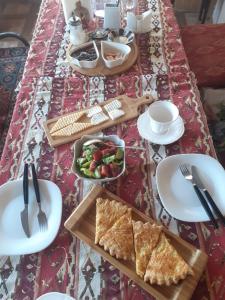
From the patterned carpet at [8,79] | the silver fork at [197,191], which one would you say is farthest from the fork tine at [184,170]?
the patterned carpet at [8,79]

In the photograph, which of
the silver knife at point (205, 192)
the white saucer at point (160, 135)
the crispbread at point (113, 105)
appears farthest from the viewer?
the crispbread at point (113, 105)

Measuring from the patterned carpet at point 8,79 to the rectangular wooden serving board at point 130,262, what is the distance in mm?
858

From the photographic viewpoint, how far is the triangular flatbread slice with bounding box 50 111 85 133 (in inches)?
37.2

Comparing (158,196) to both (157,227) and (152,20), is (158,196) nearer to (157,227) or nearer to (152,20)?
(157,227)

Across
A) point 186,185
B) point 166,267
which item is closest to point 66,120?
point 186,185

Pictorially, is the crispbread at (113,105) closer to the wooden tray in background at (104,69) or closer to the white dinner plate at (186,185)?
the wooden tray in background at (104,69)

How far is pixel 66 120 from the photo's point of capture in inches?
37.8

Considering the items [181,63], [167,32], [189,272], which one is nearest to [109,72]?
[181,63]

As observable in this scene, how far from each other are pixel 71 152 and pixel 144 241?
378 millimetres

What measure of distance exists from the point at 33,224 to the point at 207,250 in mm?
457

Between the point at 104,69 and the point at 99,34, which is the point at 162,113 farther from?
the point at 99,34

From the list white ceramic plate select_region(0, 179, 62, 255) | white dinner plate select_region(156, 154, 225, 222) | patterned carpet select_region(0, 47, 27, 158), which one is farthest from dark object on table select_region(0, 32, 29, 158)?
white dinner plate select_region(156, 154, 225, 222)

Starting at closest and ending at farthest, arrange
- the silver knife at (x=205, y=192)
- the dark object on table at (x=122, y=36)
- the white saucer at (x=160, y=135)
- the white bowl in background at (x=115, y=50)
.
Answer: the silver knife at (x=205, y=192) < the white saucer at (x=160, y=135) < the white bowl in background at (x=115, y=50) < the dark object on table at (x=122, y=36)

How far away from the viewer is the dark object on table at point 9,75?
1543 mm
